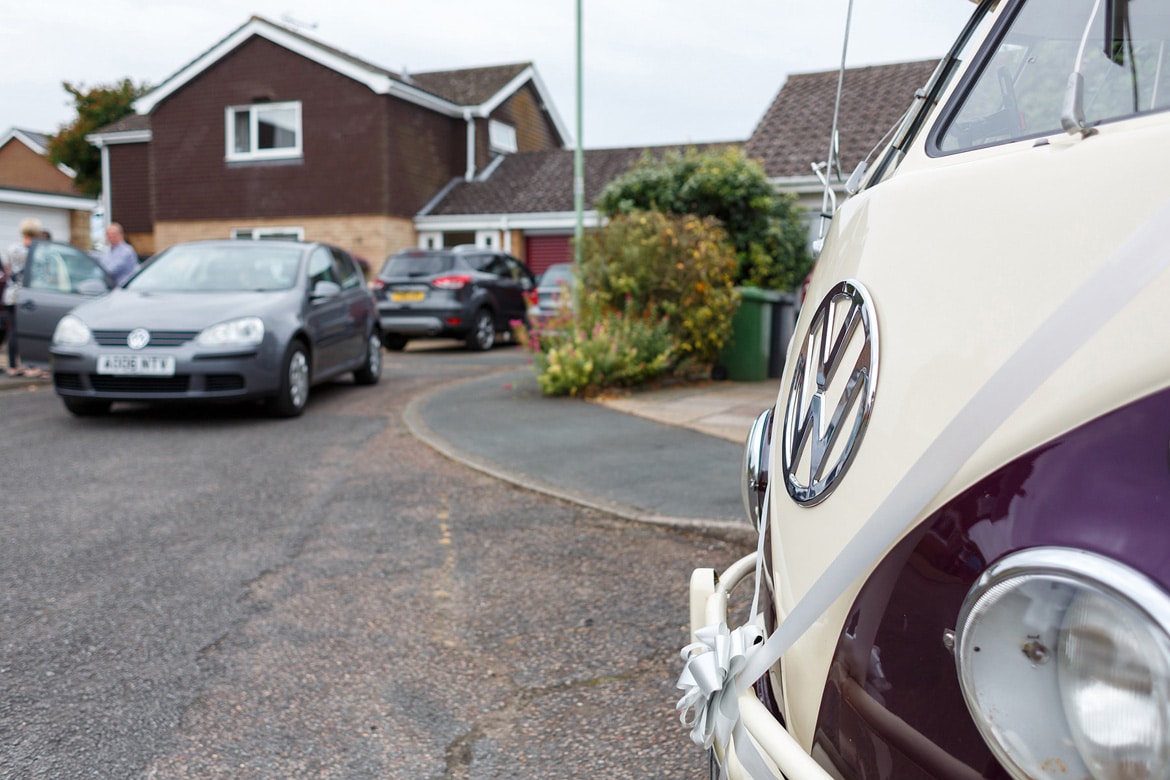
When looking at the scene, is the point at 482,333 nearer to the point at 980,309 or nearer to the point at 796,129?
the point at 796,129

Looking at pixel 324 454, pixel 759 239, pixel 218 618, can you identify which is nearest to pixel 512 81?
pixel 759 239

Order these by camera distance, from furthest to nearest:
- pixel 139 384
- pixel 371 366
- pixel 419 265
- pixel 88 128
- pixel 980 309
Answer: pixel 88 128
pixel 419 265
pixel 371 366
pixel 139 384
pixel 980 309

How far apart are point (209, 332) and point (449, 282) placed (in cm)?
815

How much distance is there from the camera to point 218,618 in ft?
11.8

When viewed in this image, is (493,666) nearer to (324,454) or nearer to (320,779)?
(320,779)

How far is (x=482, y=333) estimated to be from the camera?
16.4 m

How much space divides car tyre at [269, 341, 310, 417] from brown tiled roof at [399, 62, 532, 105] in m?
20.4

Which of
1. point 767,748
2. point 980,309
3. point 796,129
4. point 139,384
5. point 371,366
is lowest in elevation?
point 371,366

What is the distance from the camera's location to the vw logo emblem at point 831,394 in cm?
142

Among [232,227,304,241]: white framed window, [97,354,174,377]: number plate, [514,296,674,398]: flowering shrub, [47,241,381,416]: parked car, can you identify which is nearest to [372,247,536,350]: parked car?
[514,296,674,398]: flowering shrub

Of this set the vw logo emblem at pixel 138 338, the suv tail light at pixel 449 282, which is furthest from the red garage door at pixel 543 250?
the vw logo emblem at pixel 138 338

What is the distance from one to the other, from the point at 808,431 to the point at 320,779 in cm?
159

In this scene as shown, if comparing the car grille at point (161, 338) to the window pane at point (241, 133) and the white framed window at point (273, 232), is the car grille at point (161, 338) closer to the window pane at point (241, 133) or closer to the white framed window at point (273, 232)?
the white framed window at point (273, 232)

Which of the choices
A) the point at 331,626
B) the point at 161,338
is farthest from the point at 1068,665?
the point at 161,338
